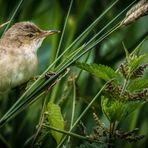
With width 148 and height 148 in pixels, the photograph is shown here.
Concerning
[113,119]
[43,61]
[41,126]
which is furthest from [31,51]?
[113,119]

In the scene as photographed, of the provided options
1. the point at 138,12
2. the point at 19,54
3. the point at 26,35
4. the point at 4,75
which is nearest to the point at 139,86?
the point at 138,12

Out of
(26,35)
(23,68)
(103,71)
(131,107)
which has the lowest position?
(131,107)

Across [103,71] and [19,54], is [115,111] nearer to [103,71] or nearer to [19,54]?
[103,71]

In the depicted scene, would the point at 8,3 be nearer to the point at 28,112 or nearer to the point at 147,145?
the point at 28,112

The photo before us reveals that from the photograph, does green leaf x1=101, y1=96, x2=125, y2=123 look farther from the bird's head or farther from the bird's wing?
the bird's head

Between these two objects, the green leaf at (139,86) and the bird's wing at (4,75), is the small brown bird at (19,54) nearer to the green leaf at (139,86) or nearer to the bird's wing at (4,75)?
the bird's wing at (4,75)

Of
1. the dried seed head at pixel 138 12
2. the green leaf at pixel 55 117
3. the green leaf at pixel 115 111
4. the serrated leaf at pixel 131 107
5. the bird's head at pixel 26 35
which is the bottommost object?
the serrated leaf at pixel 131 107

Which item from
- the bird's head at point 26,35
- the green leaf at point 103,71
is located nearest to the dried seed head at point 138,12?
the green leaf at point 103,71
